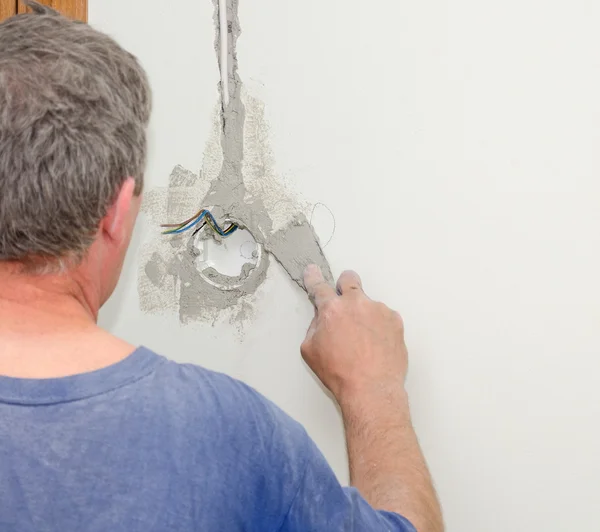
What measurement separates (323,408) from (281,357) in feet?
0.41

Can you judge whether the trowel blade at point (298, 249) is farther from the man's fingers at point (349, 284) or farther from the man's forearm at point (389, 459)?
the man's forearm at point (389, 459)

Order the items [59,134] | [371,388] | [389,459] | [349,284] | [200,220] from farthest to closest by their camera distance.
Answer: [200,220], [349,284], [371,388], [389,459], [59,134]

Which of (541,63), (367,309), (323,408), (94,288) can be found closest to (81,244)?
(94,288)

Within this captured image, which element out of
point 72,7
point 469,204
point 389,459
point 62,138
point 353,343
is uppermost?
point 72,7

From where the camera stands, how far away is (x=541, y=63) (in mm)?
1242

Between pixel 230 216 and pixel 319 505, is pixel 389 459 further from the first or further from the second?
pixel 230 216

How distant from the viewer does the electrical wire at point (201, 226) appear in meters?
1.41

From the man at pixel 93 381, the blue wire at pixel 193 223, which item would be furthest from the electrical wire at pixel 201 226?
the man at pixel 93 381

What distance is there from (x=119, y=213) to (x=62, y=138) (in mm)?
117

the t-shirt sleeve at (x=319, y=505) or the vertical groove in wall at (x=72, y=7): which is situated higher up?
the vertical groove in wall at (x=72, y=7)

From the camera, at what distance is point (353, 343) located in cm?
122

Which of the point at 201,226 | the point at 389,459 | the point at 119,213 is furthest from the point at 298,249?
the point at 119,213

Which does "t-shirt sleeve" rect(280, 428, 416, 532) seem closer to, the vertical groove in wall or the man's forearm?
the man's forearm

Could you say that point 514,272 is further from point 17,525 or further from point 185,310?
point 17,525
